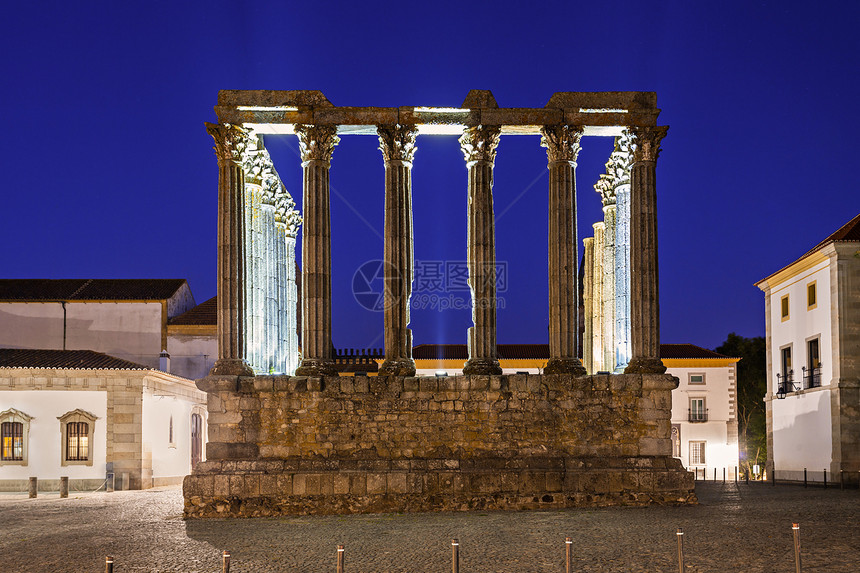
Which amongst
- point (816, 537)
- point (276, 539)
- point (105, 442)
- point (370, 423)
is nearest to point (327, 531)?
point (276, 539)

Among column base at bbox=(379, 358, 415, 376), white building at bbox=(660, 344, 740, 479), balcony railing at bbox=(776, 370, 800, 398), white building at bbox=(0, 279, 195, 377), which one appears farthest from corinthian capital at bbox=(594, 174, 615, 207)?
white building at bbox=(660, 344, 740, 479)

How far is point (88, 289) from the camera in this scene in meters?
40.7

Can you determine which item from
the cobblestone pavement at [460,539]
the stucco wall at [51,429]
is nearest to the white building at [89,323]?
the stucco wall at [51,429]

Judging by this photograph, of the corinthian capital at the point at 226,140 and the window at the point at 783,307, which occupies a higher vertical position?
the corinthian capital at the point at 226,140

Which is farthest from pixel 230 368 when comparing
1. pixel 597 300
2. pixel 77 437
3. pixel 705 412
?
pixel 705 412

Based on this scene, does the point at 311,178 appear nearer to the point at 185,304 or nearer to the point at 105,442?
the point at 105,442

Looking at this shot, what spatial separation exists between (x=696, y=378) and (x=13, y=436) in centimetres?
3564

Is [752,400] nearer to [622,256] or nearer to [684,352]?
[684,352]

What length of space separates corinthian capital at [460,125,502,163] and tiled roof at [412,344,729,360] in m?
28.8

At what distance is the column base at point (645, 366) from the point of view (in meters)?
18.8

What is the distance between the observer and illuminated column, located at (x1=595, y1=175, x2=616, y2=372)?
21.7 m

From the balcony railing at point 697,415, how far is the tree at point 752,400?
5675 millimetres

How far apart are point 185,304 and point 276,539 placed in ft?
103

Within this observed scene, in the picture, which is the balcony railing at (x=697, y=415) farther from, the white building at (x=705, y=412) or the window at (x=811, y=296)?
the window at (x=811, y=296)
